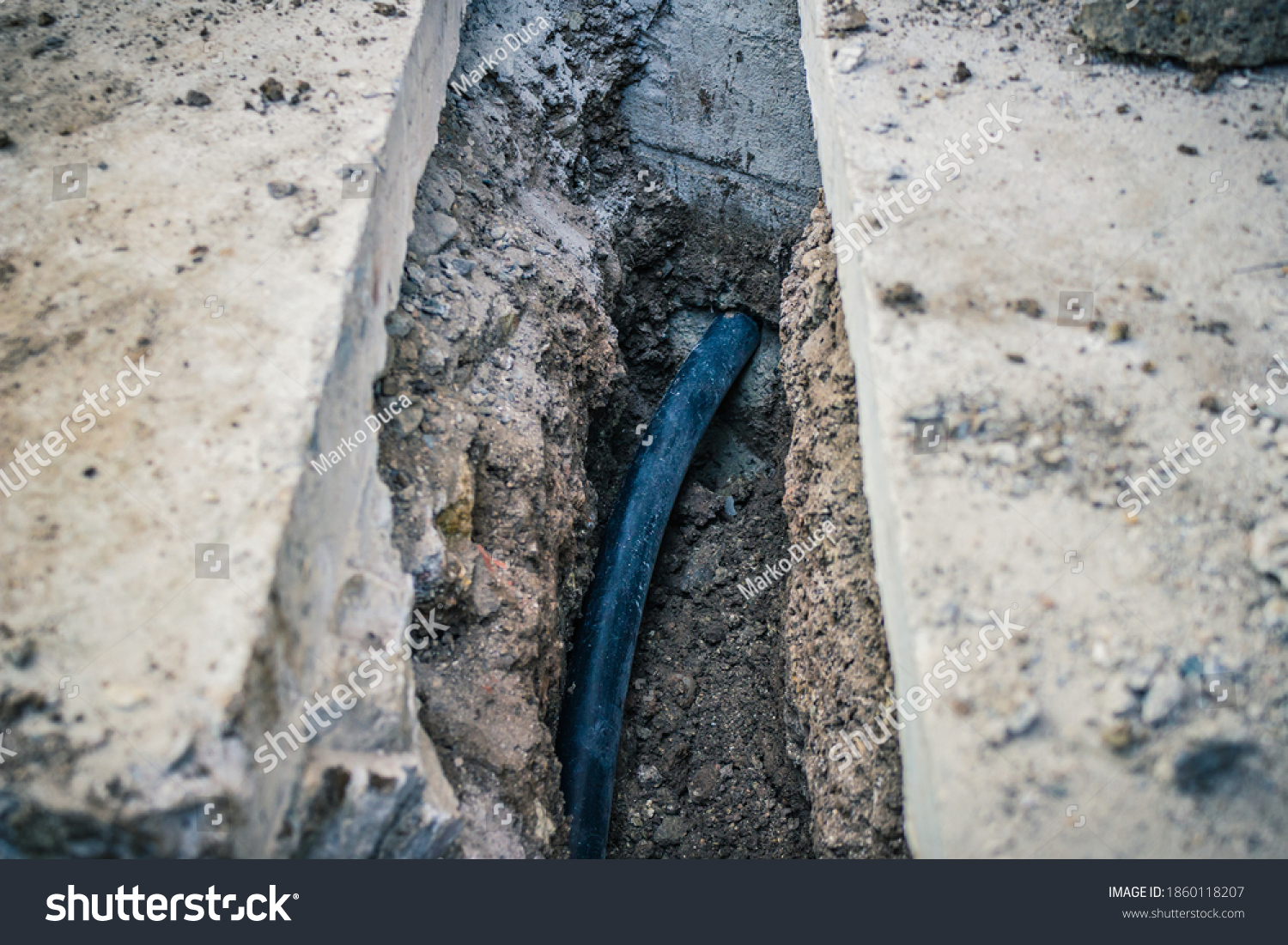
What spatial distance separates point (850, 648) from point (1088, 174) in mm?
1172

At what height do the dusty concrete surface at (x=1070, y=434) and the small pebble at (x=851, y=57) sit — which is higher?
the small pebble at (x=851, y=57)

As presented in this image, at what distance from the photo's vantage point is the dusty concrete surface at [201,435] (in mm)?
1193

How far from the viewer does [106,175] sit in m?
1.78

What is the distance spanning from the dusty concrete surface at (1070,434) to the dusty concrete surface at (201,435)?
3.17ft

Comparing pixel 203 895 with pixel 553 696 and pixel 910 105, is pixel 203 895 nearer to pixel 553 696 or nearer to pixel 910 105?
pixel 553 696

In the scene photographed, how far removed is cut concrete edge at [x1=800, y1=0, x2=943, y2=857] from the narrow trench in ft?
0.76

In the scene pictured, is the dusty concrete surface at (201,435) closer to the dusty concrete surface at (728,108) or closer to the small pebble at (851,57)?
the small pebble at (851,57)

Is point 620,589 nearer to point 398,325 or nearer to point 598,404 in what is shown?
point 598,404

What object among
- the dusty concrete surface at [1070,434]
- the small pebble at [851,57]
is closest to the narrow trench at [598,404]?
the dusty concrete surface at [1070,434]

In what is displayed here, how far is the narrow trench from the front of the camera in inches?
69.7

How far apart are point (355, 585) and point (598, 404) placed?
1.20 m

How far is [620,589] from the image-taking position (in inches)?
91.4

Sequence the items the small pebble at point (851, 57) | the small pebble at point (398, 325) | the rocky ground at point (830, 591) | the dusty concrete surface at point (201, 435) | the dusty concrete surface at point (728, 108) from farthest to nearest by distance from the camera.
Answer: the dusty concrete surface at point (728, 108), the small pebble at point (851, 57), the small pebble at point (398, 325), the rocky ground at point (830, 591), the dusty concrete surface at point (201, 435)

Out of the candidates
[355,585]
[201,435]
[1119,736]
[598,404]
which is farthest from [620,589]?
[1119,736]
